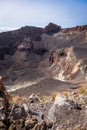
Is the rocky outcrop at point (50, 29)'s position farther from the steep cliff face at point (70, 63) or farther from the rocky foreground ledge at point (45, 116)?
the rocky foreground ledge at point (45, 116)

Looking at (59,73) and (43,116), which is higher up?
(43,116)

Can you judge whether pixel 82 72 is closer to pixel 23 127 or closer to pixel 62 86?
pixel 62 86

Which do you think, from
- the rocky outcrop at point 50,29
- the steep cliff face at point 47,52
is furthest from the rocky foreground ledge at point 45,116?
the rocky outcrop at point 50,29

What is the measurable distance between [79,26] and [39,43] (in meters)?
18.3

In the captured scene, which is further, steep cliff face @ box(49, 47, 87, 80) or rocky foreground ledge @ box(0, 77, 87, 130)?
steep cliff face @ box(49, 47, 87, 80)

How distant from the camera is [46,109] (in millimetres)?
17609

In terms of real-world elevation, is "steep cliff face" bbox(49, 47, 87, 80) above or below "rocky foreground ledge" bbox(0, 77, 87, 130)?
Result: below

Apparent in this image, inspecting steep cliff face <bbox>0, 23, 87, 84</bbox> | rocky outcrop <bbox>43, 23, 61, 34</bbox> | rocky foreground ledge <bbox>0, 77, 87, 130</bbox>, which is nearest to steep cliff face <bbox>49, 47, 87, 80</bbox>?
steep cliff face <bbox>0, 23, 87, 84</bbox>

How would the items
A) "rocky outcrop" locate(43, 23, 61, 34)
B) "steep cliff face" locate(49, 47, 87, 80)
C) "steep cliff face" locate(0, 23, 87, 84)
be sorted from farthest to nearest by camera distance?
"rocky outcrop" locate(43, 23, 61, 34) → "steep cliff face" locate(0, 23, 87, 84) → "steep cliff face" locate(49, 47, 87, 80)

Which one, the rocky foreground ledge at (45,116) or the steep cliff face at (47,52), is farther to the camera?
the steep cliff face at (47,52)

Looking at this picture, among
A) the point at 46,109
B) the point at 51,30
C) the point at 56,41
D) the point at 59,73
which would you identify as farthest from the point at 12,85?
the point at 46,109

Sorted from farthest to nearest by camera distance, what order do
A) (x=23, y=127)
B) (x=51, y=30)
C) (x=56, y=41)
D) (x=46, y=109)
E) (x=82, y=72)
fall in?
(x=51, y=30) < (x=56, y=41) < (x=82, y=72) < (x=46, y=109) < (x=23, y=127)

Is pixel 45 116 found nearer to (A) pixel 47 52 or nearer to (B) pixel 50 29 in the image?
(A) pixel 47 52

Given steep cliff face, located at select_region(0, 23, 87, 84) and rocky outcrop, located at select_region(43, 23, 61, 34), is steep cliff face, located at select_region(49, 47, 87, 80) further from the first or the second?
rocky outcrop, located at select_region(43, 23, 61, 34)
